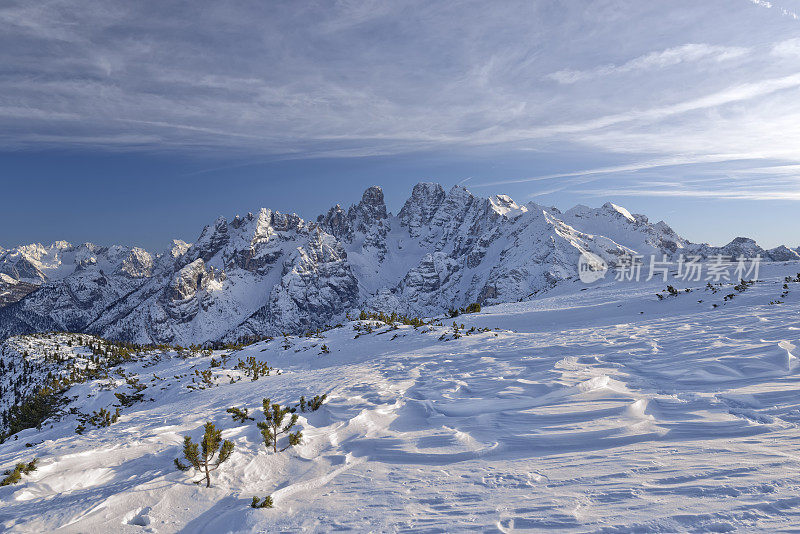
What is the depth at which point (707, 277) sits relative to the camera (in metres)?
30.7

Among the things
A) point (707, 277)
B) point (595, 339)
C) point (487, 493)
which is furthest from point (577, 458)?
point (707, 277)

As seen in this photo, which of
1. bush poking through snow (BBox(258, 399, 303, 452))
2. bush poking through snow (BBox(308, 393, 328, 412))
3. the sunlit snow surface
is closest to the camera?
the sunlit snow surface

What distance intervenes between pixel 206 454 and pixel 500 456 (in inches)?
182

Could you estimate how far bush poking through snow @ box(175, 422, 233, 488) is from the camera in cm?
567

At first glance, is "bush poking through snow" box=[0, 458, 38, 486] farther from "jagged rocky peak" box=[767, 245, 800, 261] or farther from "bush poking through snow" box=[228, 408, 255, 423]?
"jagged rocky peak" box=[767, 245, 800, 261]

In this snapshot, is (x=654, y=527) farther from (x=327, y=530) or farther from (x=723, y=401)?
(x=723, y=401)

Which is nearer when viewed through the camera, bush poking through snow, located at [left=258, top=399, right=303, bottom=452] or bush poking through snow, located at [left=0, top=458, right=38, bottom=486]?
bush poking through snow, located at [left=0, top=458, right=38, bottom=486]

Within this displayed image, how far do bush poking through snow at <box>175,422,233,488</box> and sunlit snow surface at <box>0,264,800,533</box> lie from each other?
0.19 metres

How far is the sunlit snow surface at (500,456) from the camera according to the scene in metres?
4.10

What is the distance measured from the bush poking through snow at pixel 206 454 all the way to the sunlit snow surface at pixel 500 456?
0.19m
